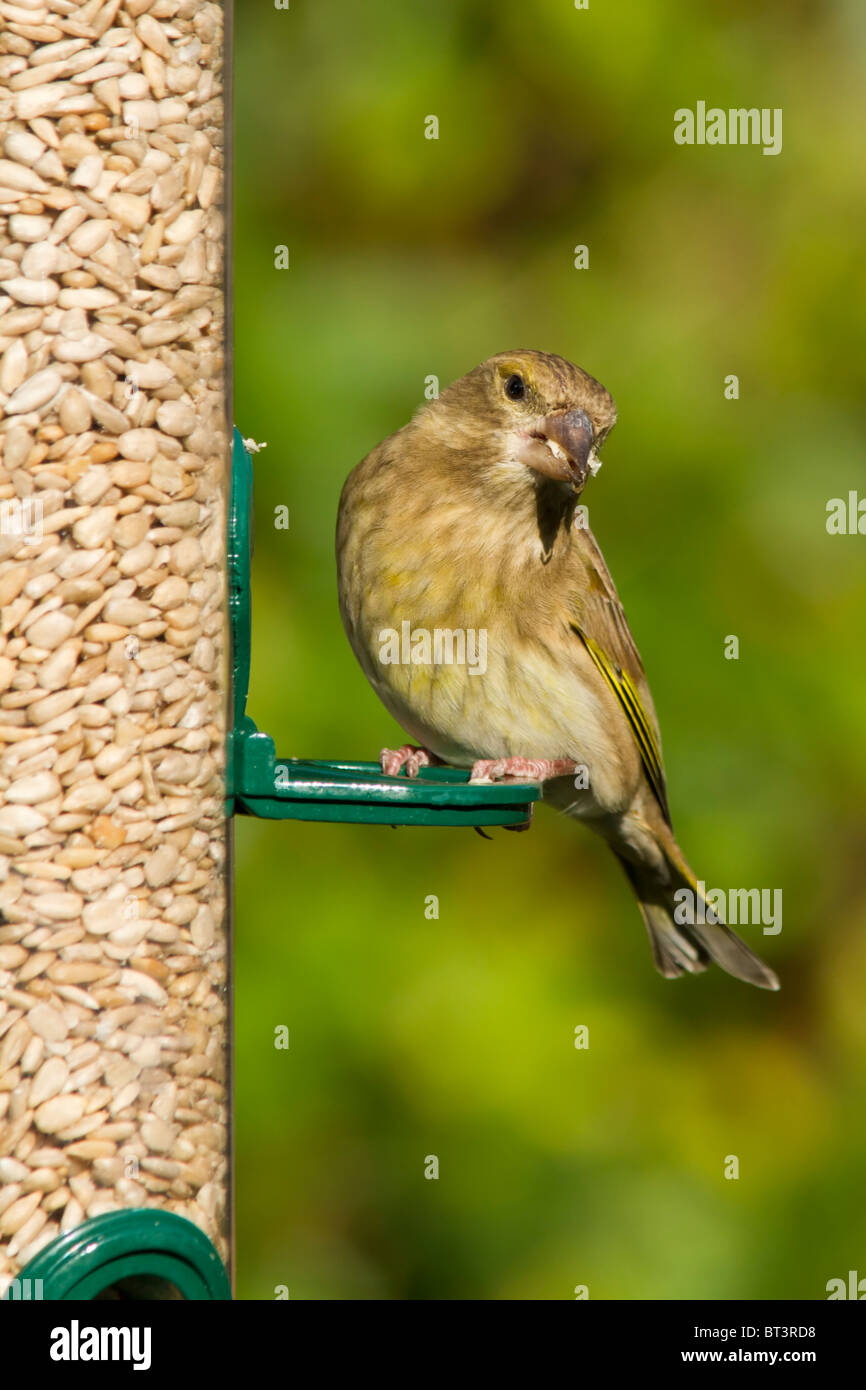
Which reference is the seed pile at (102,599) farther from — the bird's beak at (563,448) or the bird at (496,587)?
the bird at (496,587)

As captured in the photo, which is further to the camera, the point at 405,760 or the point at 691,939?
the point at 691,939

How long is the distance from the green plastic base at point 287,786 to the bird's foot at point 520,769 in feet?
3.20

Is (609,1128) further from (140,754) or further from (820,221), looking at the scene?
(820,221)

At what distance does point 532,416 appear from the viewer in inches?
174

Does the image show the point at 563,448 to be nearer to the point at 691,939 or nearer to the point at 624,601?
the point at 624,601

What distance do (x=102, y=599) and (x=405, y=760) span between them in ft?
5.78

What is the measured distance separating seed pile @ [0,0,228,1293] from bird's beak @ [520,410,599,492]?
1154 mm

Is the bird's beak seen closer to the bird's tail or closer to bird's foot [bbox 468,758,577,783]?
bird's foot [bbox 468,758,577,783]

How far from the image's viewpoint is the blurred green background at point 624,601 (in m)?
4.89

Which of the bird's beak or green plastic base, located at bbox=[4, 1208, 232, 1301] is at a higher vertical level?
the bird's beak

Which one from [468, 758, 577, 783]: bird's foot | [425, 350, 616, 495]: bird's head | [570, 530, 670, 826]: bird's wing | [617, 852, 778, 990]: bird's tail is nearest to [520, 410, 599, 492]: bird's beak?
[425, 350, 616, 495]: bird's head

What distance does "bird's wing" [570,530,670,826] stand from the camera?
4.85 metres

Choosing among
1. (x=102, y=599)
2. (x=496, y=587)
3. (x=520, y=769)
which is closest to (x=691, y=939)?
(x=520, y=769)

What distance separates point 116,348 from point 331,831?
2.17m
